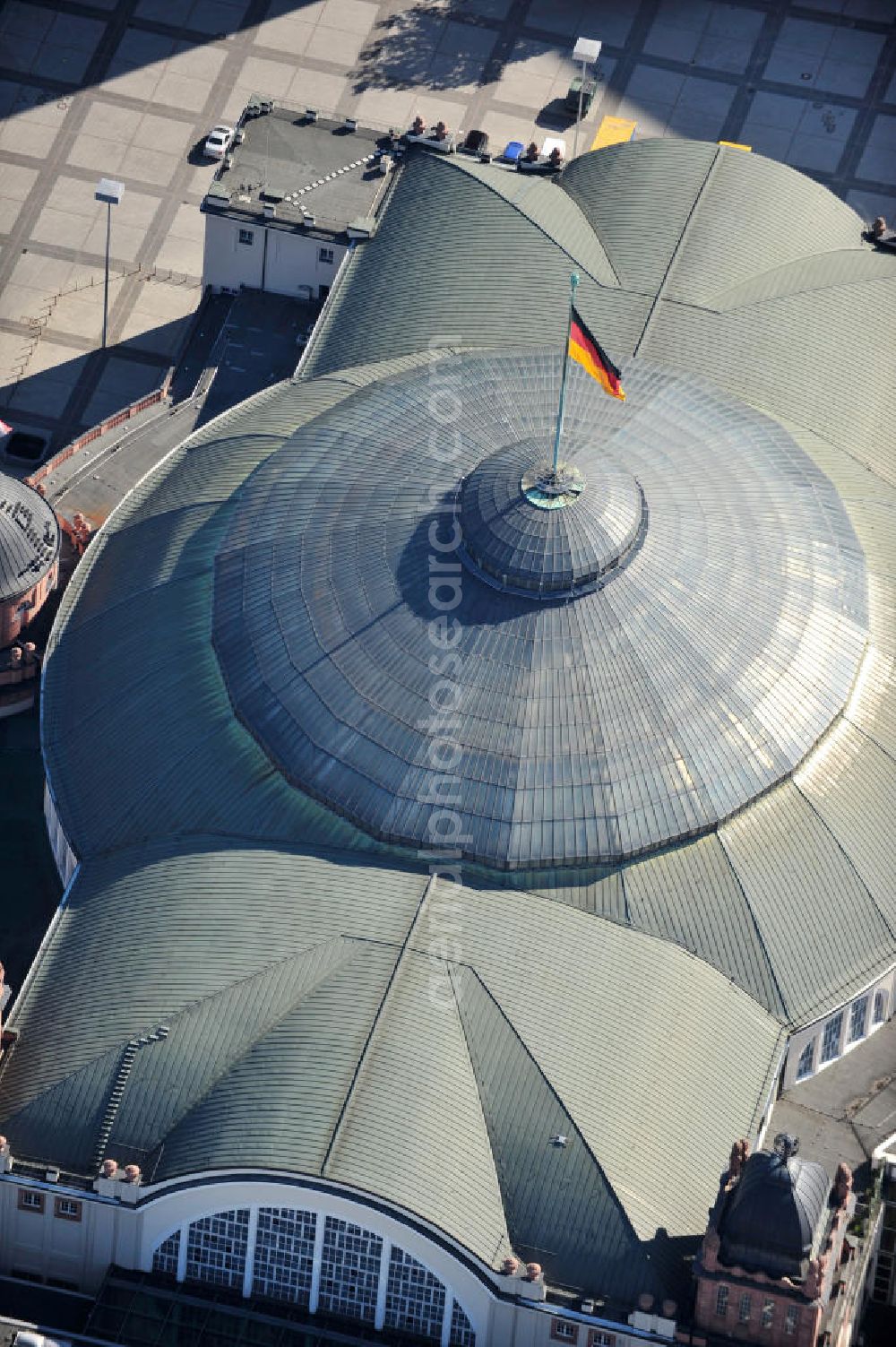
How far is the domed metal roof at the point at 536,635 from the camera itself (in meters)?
170

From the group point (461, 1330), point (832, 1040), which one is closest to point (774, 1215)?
point (461, 1330)

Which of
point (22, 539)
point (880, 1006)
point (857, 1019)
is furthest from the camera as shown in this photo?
point (22, 539)

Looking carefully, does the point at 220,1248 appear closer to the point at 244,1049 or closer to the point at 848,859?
the point at 244,1049

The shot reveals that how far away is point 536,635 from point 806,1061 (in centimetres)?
2925

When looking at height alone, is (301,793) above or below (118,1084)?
above

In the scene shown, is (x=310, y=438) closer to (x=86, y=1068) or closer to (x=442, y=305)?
(x=442, y=305)

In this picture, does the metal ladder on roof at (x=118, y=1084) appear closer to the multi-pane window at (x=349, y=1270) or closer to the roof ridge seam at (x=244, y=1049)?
the roof ridge seam at (x=244, y=1049)

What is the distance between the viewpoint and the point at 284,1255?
16012cm

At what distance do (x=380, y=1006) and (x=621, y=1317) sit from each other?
2102 centimetres

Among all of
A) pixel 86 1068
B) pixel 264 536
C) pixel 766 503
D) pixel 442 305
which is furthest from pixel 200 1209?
pixel 442 305

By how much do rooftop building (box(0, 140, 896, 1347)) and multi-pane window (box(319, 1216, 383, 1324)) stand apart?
0.23m

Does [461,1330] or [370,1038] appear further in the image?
[370,1038]

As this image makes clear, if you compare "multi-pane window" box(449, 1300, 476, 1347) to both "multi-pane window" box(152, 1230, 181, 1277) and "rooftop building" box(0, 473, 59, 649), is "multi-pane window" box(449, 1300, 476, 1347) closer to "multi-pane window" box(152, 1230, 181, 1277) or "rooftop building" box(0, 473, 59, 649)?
"multi-pane window" box(152, 1230, 181, 1277)

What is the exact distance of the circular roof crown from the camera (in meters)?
173
